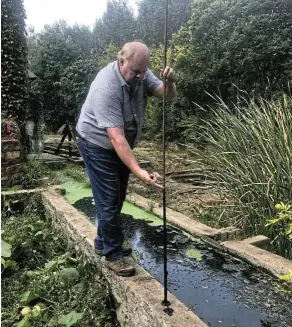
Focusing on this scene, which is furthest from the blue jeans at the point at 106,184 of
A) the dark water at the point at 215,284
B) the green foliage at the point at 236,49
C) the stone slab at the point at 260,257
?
the green foliage at the point at 236,49

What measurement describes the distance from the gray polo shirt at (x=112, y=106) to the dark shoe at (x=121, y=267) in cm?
78

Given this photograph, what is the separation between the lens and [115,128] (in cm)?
243

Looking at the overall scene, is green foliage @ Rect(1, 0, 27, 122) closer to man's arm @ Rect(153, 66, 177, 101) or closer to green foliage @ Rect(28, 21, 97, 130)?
green foliage @ Rect(28, 21, 97, 130)

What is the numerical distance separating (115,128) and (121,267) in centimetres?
95

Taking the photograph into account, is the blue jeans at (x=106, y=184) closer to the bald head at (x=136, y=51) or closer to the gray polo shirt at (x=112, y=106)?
the gray polo shirt at (x=112, y=106)

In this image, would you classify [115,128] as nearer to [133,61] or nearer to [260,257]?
[133,61]

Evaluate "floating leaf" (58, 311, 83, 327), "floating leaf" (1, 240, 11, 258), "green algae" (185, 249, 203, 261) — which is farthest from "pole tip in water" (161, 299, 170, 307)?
"floating leaf" (1, 240, 11, 258)

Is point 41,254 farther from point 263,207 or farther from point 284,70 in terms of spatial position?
point 284,70

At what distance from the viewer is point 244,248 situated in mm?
3225

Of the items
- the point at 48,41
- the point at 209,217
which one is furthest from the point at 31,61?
the point at 209,217

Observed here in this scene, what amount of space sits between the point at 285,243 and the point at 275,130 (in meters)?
1.11

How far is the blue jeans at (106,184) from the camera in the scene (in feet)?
8.77

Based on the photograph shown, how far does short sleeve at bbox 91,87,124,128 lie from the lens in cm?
244

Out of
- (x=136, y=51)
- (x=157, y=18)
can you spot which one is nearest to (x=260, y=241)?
(x=136, y=51)
